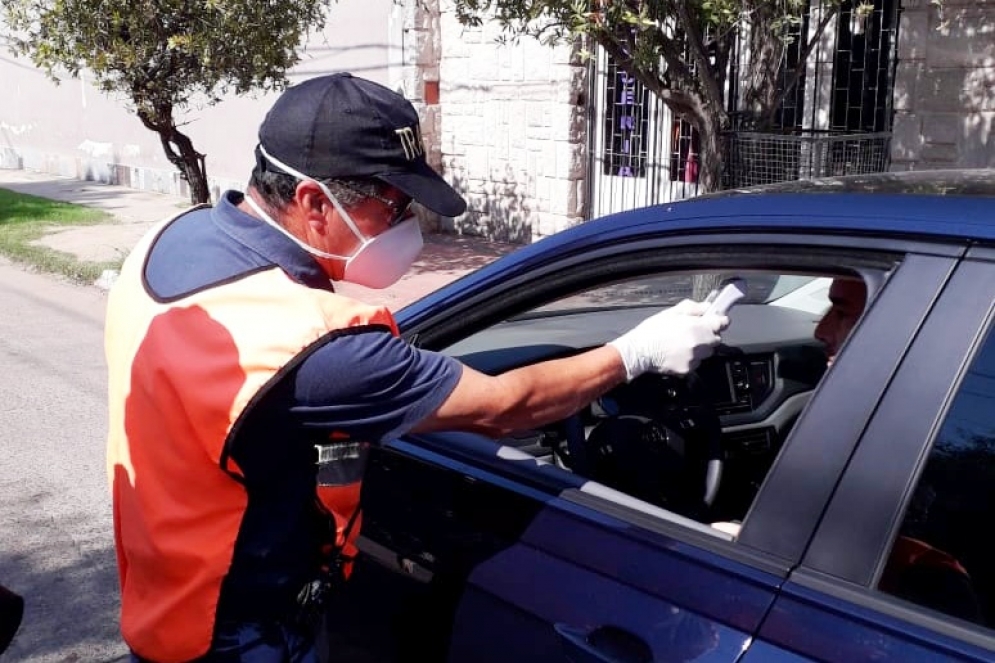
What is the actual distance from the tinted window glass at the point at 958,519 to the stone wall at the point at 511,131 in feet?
30.7

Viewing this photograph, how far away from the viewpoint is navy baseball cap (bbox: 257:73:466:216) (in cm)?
194

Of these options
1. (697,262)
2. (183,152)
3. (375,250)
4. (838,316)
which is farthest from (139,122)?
(697,262)

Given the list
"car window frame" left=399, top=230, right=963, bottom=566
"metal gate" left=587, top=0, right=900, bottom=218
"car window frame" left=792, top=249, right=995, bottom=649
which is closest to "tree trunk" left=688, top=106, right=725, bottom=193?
"metal gate" left=587, top=0, right=900, bottom=218

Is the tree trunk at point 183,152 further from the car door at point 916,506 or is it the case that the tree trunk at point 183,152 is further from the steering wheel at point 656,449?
the car door at point 916,506

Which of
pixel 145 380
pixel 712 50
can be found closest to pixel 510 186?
pixel 712 50

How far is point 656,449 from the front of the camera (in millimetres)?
2551

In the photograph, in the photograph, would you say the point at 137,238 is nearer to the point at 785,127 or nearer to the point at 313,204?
the point at 785,127

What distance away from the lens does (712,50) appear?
639cm

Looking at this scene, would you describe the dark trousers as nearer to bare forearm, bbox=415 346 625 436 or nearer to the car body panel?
bare forearm, bbox=415 346 625 436

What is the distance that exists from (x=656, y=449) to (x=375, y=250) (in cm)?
84

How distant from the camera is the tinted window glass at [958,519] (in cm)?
162

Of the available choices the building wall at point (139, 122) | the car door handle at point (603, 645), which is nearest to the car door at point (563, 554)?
the car door handle at point (603, 645)

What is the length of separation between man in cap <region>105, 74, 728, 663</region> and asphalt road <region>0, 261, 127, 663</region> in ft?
6.76

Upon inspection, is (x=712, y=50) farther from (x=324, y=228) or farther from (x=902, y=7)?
(x=324, y=228)
